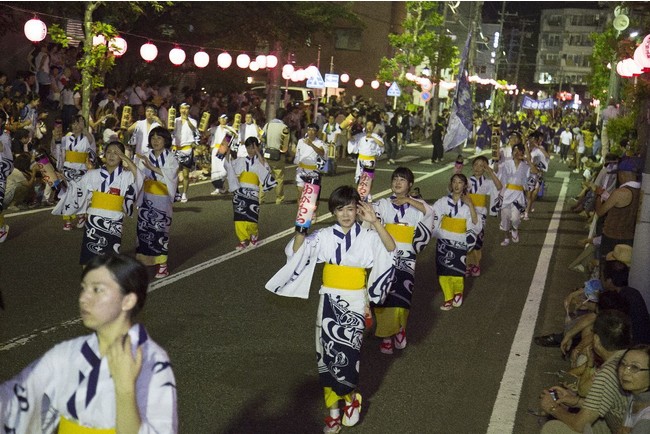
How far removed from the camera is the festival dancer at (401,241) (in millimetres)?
8180

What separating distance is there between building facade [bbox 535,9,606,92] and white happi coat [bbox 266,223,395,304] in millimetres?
95345

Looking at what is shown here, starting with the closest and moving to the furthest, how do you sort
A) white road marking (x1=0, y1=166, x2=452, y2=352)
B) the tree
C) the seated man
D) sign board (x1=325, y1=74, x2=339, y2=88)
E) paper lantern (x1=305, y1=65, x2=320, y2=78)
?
the seated man < white road marking (x1=0, y1=166, x2=452, y2=352) < paper lantern (x1=305, y1=65, x2=320, y2=78) < sign board (x1=325, y1=74, x2=339, y2=88) < the tree

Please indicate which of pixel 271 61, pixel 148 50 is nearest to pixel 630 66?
pixel 148 50

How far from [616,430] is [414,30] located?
43.8 meters

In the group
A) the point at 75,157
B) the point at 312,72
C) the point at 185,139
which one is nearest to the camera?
the point at 75,157

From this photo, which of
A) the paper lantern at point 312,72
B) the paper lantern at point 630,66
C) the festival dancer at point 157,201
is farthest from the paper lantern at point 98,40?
the paper lantern at point 312,72

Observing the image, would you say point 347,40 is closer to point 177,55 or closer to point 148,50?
point 177,55

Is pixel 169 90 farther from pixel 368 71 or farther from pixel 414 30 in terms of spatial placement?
pixel 368 71

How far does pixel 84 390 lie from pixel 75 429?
18 cm

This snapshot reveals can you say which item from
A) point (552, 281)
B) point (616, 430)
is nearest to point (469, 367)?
point (616, 430)

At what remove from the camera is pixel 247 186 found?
1252cm

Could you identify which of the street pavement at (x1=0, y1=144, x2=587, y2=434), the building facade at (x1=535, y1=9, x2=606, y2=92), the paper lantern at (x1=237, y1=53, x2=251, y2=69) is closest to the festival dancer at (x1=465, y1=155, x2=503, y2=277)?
the street pavement at (x1=0, y1=144, x2=587, y2=434)

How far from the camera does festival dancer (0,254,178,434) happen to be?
3223 mm

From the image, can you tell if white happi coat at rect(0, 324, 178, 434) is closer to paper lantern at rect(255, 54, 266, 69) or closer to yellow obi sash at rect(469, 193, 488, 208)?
yellow obi sash at rect(469, 193, 488, 208)
